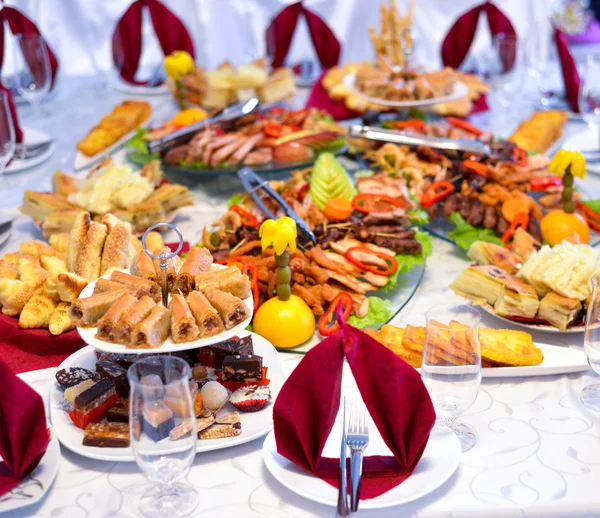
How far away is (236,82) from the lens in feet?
10.4

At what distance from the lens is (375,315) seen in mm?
1798

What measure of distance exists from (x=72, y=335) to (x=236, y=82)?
181cm

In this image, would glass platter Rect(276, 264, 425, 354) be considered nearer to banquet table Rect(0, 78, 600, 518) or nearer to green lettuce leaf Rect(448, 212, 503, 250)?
banquet table Rect(0, 78, 600, 518)

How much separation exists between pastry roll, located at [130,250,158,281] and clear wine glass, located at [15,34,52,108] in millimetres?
1864

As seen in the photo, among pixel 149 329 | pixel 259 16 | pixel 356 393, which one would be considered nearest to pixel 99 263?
pixel 149 329

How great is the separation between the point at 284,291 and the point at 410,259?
47 centimetres

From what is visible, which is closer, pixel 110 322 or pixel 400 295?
pixel 110 322

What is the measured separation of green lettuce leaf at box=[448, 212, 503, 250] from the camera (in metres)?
2.21

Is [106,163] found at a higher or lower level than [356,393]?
higher

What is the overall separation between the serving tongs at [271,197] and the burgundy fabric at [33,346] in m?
0.66

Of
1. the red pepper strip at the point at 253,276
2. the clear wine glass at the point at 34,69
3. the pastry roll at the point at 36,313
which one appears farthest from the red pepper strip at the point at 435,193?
the clear wine glass at the point at 34,69

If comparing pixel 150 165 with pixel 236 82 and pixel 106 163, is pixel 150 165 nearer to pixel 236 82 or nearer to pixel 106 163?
pixel 106 163

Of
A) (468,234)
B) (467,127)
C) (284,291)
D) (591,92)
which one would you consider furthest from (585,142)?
(284,291)

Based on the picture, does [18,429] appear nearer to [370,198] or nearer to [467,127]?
[370,198]
